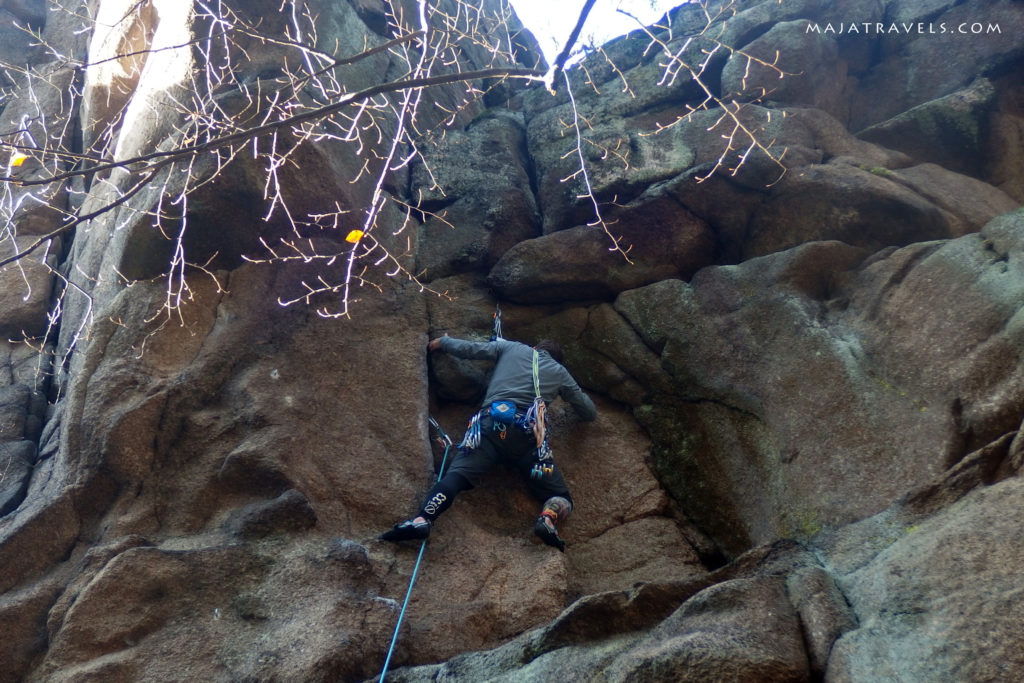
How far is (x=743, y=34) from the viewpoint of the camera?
9.20m

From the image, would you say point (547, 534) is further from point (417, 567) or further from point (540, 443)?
point (417, 567)

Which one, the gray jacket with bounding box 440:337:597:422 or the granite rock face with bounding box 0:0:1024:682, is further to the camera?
the gray jacket with bounding box 440:337:597:422

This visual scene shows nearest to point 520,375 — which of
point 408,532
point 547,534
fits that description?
point 547,534

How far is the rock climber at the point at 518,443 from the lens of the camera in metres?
5.27

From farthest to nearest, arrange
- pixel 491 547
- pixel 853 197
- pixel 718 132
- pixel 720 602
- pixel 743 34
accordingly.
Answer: pixel 743 34 < pixel 718 132 < pixel 853 197 < pixel 491 547 < pixel 720 602

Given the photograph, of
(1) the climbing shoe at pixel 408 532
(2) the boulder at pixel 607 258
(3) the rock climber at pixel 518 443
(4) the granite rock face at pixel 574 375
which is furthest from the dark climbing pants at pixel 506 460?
(2) the boulder at pixel 607 258

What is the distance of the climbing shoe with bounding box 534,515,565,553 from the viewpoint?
17.2 feet

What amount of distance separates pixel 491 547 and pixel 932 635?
9.94ft

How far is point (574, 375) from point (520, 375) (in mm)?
1074

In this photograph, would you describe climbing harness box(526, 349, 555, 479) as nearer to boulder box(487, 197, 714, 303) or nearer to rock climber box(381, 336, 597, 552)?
rock climber box(381, 336, 597, 552)

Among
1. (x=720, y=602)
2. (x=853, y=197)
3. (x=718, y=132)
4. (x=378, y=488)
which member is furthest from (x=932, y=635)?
(x=718, y=132)

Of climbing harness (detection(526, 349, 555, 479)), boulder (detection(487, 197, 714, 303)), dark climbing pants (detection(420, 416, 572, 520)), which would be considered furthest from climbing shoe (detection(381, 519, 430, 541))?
boulder (detection(487, 197, 714, 303))

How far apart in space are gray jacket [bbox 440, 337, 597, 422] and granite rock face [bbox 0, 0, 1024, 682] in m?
0.33

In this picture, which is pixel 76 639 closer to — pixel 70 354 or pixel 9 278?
pixel 70 354
